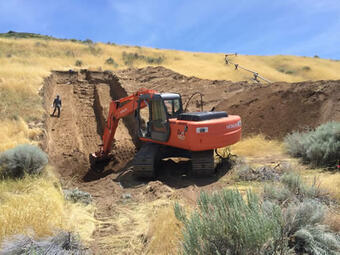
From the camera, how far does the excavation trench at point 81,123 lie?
34.0 feet

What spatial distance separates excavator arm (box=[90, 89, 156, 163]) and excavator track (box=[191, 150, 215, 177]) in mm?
2254

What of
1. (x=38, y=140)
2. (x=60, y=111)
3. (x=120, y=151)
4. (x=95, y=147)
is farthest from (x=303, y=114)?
(x=60, y=111)

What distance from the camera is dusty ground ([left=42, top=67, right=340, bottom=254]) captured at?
4.84 metres

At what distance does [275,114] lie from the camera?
1114 centimetres

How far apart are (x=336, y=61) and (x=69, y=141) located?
157ft

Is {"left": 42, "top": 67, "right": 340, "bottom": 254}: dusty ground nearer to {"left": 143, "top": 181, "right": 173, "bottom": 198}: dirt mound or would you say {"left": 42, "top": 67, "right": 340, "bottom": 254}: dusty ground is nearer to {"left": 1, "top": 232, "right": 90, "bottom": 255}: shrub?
{"left": 143, "top": 181, "right": 173, "bottom": 198}: dirt mound

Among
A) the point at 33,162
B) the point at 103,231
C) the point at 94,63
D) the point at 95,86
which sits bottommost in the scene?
the point at 103,231

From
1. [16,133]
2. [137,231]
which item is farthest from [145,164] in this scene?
[16,133]

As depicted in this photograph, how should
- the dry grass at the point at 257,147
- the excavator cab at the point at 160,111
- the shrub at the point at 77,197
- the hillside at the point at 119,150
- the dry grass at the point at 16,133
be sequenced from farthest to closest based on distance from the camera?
the dry grass at the point at 257,147 → the dry grass at the point at 16,133 → the excavator cab at the point at 160,111 → the shrub at the point at 77,197 → the hillside at the point at 119,150

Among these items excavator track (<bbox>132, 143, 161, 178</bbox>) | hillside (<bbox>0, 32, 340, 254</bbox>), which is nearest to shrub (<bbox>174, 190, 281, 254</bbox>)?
hillside (<bbox>0, 32, 340, 254</bbox>)

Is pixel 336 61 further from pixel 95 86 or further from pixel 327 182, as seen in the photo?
pixel 327 182

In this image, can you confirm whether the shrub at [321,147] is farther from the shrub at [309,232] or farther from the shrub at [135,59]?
the shrub at [135,59]

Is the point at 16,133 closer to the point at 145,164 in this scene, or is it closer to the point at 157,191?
the point at 145,164

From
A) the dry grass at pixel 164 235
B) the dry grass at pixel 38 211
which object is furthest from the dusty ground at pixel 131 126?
the dry grass at pixel 38 211
